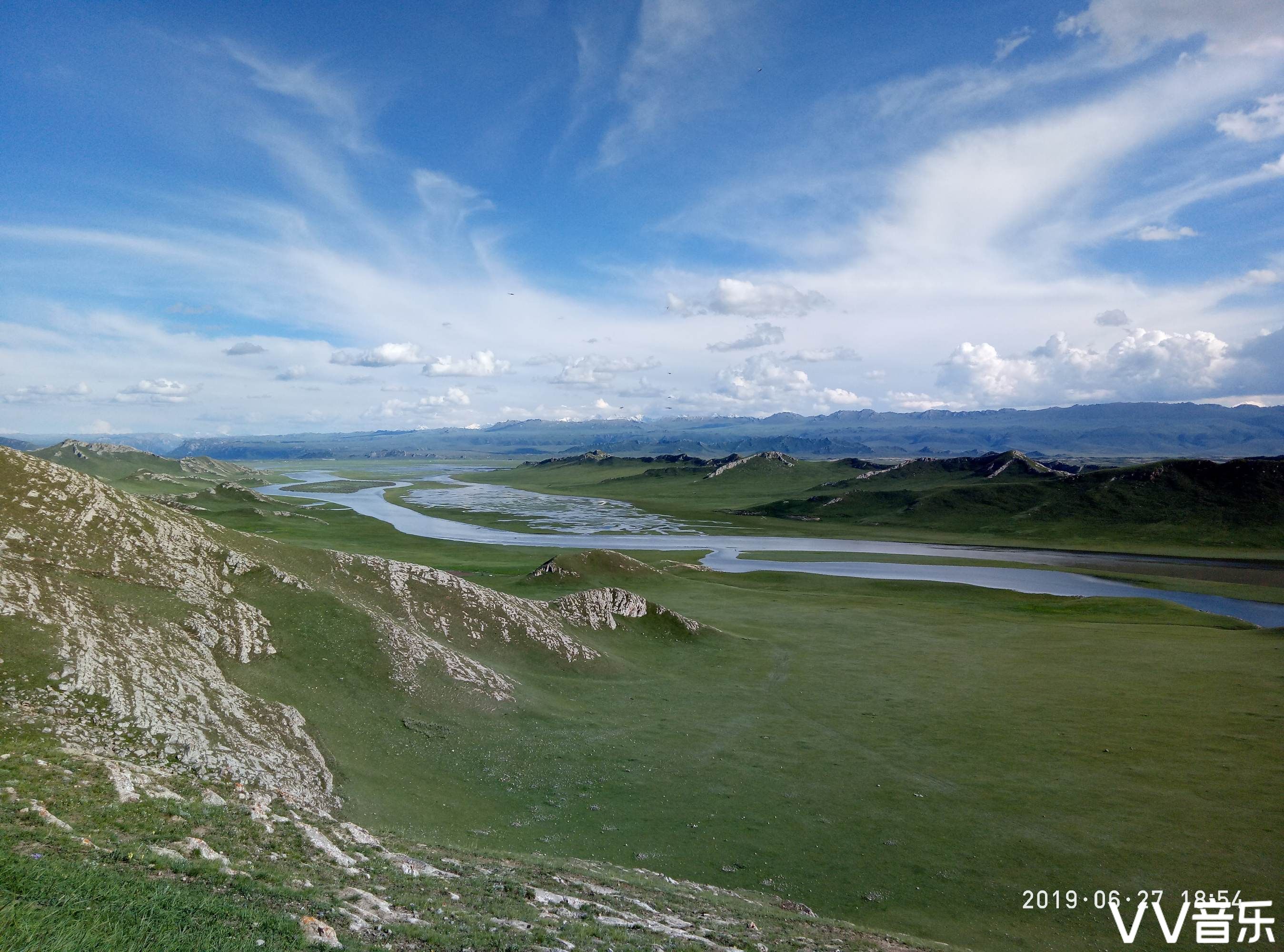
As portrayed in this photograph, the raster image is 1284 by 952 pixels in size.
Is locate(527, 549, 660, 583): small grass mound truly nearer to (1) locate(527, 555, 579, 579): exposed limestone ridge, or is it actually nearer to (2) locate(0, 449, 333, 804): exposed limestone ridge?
(1) locate(527, 555, 579, 579): exposed limestone ridge

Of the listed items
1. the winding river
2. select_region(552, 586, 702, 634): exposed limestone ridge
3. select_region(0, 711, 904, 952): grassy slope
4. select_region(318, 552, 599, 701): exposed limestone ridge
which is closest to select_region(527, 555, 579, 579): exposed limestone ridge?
select_region(552, 586, 702, 634): exposed limestone ridge

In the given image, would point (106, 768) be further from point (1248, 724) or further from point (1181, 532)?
point (1181, 532)

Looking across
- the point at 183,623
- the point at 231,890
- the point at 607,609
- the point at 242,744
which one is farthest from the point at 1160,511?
the point at 231,890

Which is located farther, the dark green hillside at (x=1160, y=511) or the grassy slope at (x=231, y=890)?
the dark green hillside at (x=1160, y=511)

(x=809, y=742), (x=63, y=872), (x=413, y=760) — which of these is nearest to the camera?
(x=63, y=872)

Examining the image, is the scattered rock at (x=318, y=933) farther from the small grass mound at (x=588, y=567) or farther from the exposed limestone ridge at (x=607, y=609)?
the small grass mound at (x=588, y=567)

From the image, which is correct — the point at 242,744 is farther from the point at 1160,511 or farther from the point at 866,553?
the point at 1160,511

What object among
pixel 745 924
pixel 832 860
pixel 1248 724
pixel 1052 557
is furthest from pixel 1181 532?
pixel 745 924

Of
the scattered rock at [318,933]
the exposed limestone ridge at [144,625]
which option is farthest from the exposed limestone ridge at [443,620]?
the scattered rock at [318,933]
